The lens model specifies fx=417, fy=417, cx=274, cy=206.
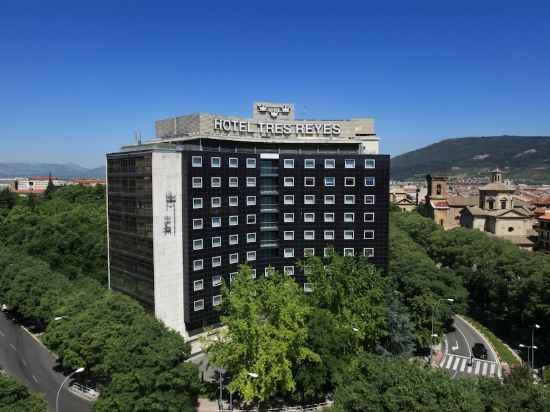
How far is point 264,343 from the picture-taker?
151 feet

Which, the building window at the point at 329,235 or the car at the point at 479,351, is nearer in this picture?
the car at the point at 479,351

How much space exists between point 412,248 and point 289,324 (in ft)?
217

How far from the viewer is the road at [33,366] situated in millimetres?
50031

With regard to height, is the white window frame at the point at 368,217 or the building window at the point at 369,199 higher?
the building window at the point at 369,199

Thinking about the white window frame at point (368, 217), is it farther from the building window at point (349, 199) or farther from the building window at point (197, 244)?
the building window at point (197, 244)

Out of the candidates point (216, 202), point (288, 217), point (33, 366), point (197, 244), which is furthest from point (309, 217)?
point (33, 366)

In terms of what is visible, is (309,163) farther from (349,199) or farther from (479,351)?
(479,351)

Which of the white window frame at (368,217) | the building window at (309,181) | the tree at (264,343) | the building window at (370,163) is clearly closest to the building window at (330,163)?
the building window at (309,181)

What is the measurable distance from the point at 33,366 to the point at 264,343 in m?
36.7

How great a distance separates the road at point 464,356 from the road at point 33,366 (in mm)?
52281

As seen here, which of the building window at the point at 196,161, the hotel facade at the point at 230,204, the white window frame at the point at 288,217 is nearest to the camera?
the hotel facade at the point at 230,204

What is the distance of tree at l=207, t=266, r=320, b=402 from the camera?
4531 centimetres

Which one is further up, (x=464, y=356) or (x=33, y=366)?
(x=33, y=366)

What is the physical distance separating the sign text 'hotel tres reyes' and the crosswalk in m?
45.5
